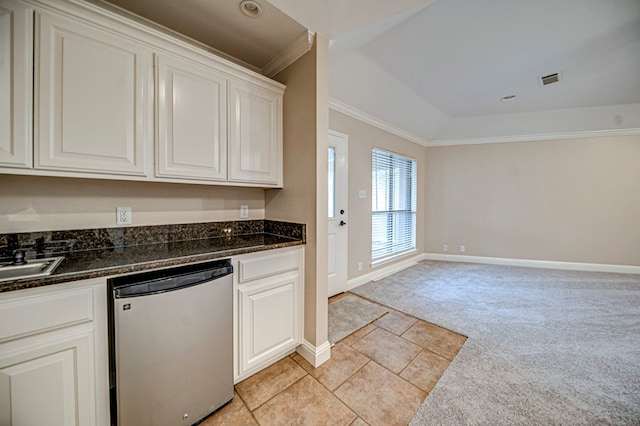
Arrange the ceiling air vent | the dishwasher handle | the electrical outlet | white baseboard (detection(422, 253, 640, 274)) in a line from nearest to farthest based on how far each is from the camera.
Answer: the dishwasher handle < the electrical outlet < the ceiling air vent < white baseboard (detection(422, 253, 640, 274))

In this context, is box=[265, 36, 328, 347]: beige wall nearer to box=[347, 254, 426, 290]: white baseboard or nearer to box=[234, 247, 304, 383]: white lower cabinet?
box=[234, 247, 304, 383]: white lower cabinet

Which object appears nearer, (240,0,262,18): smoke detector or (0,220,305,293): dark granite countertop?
(0,220,305,293): dark granite countertop

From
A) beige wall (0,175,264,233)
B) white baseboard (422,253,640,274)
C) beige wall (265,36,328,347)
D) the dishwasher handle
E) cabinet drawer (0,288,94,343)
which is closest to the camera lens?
cabinet drawer (0,288,94,343)

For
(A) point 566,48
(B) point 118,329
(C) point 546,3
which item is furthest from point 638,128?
(B) point 118,329

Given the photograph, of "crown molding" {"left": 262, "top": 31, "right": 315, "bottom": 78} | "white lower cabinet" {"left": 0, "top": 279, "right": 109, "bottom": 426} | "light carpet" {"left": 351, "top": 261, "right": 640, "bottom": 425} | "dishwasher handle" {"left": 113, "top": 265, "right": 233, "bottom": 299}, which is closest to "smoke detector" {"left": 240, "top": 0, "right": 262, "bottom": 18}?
"crown molding" {"left": 262, "top": 31, "right": 315, "bottom": 78}

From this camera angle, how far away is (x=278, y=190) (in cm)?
223

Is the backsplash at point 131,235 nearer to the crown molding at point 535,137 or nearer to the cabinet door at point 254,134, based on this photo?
the cabinet door at point 254,134

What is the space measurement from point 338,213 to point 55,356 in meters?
2.73

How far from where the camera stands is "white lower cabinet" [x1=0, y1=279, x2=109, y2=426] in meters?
0.95

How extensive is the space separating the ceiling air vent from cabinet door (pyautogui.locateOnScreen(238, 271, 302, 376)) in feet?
13.8

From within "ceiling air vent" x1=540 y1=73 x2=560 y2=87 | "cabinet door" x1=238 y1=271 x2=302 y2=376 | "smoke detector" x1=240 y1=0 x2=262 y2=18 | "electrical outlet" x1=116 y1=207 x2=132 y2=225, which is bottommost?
"cabinet door" x1=238 y1=271 x2=302 y2=376

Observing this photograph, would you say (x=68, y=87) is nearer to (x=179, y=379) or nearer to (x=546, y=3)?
(x=179, y=379)

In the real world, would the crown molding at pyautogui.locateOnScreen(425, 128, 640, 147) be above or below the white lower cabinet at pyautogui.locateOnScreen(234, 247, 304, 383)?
above

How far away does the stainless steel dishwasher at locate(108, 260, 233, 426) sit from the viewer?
1.14 metres
